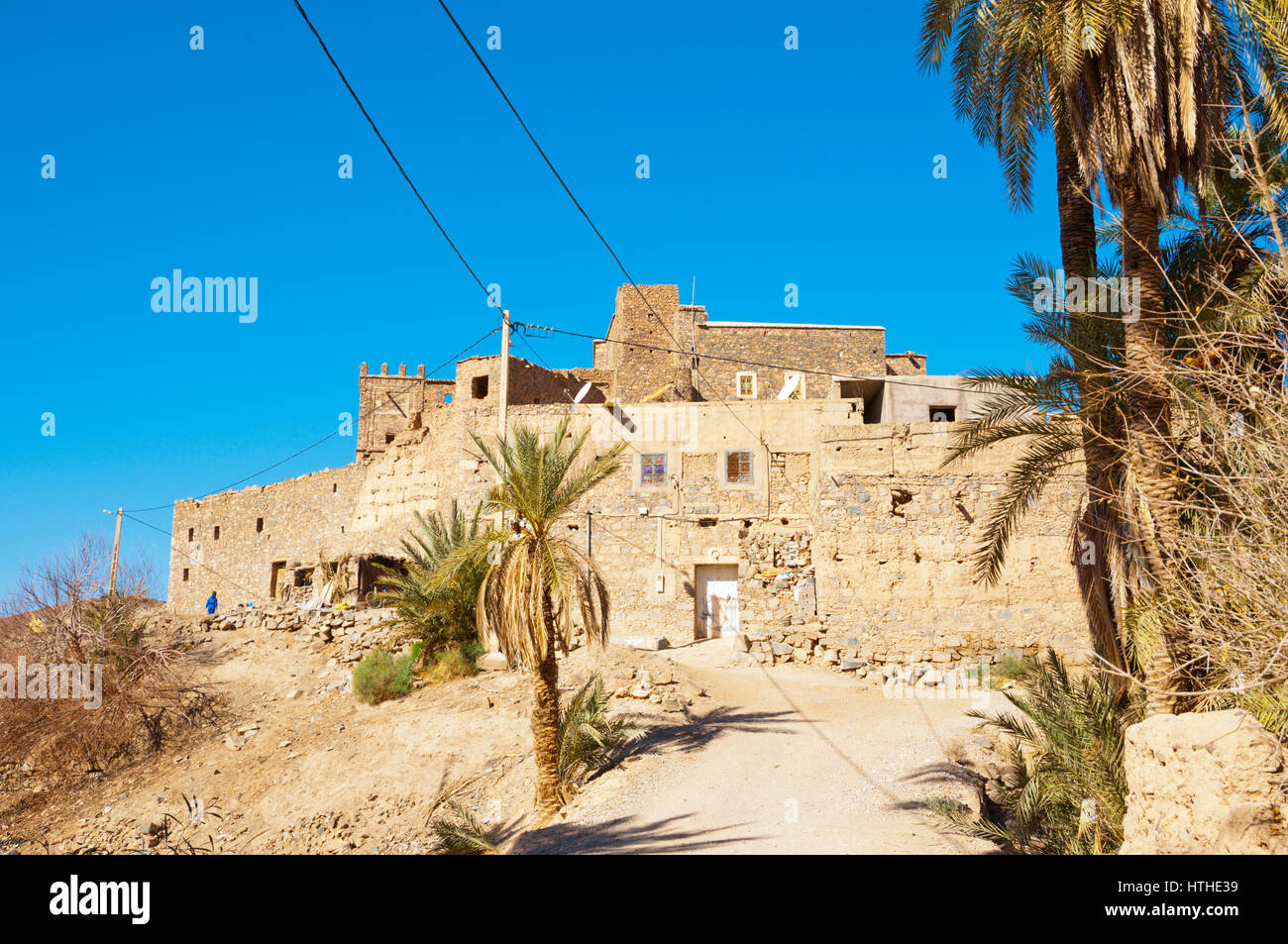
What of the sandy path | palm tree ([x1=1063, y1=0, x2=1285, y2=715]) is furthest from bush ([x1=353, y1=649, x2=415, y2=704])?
palm tree ([x1=1063, y1=0, x2=1285, y2=715])

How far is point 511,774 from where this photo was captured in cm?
1494

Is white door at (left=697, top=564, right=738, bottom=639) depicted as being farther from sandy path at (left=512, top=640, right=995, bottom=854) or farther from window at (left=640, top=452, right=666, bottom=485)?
sandy path at (left=512, top=640, right=995, bottom=854)

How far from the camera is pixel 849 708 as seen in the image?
16953mm

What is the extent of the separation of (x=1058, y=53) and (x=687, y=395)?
73.0ft

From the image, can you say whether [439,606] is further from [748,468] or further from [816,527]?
[816,527]

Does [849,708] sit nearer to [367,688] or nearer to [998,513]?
[998,513]

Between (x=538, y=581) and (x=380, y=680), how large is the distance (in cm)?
835

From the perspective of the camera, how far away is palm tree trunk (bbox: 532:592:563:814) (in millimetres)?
12641

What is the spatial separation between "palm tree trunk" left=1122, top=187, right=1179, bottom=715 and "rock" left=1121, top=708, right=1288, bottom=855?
1.39 meters

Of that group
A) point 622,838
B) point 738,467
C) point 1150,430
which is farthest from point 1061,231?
point 738,467

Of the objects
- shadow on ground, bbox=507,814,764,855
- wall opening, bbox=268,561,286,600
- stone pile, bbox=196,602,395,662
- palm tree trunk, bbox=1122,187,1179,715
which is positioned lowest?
shadow on ground, bbox=507,814,764,855

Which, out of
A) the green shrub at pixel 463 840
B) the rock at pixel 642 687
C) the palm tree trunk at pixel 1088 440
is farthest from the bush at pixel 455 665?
the palm tree trunk at pixel 1088 440

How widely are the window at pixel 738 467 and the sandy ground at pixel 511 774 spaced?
168 inches
